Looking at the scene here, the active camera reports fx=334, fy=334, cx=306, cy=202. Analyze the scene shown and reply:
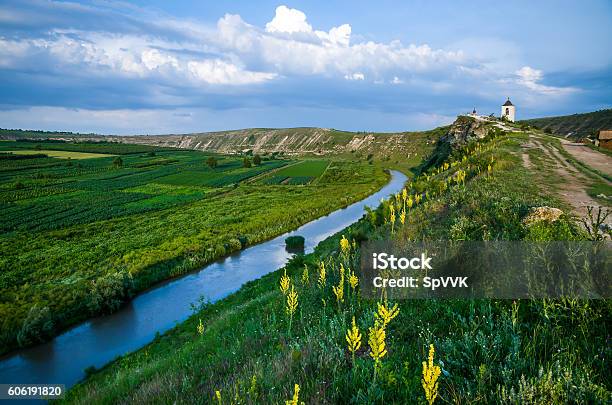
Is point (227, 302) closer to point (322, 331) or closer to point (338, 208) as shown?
point (322, 331)

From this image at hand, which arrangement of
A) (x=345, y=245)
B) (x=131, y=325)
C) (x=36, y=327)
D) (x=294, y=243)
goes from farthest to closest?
(x=294, y=243) → (x=131, y=325) → (x=36, y=327) → (x=345, y=245)

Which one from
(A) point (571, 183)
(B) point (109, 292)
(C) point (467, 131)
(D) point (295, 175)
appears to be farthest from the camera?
(D) point (295, 175)

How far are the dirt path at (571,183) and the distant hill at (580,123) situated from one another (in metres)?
73.6

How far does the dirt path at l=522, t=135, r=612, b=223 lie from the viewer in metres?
11.5

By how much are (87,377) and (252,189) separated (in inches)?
2441

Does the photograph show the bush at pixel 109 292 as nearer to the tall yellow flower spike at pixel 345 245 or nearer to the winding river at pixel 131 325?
the winding river at pixel 131 325

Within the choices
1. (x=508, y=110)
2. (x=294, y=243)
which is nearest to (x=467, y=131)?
(x=508, y=110)

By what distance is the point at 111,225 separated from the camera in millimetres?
46656

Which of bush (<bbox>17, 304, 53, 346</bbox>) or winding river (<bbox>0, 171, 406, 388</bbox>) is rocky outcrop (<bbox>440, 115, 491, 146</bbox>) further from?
bush (<bbox>17, 304, 53, 346</bbox>)

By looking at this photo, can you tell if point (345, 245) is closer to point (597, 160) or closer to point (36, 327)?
point (597, 160)

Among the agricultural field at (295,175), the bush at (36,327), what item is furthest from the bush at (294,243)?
the agricultural field at (295,175)

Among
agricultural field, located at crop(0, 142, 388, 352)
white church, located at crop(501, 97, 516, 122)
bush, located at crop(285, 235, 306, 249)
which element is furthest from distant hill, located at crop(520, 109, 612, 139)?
bush, located at crop(285, 235, 306, 249)

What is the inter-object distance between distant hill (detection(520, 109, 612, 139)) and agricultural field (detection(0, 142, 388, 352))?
51591mm

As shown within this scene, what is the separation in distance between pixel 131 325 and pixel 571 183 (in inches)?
1101
